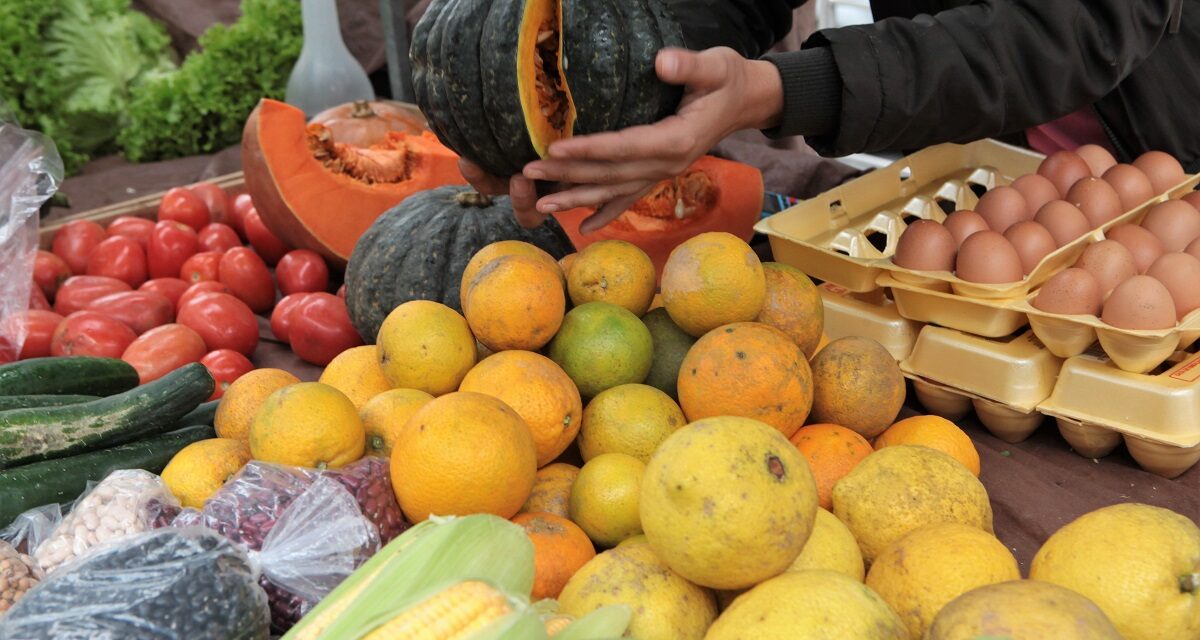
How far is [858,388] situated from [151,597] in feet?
3.64

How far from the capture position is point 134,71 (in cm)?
480

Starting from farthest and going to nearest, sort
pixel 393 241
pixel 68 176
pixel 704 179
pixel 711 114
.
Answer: pixel 68 176 < pixel 704 179 < pixel 393 241 < pixel 711 114

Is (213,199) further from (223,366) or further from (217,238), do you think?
(223,366)

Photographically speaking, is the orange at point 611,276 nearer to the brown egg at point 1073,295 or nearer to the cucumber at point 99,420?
the cucumber at point 99,420

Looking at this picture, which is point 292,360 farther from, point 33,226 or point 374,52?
point 374,52

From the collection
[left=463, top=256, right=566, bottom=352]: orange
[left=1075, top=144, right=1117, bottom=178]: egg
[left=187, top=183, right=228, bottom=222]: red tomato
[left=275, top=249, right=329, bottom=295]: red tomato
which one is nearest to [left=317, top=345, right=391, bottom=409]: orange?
[left=463, top=256, right=566, bottom=352]: orange

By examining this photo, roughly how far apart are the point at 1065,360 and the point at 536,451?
46.5 inches

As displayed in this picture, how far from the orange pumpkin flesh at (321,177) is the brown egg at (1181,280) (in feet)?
7.16

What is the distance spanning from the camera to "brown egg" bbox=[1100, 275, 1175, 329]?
170 centimetres

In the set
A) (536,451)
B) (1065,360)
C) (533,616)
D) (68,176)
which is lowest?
(68,176)

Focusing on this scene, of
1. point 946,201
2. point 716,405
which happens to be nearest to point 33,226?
point 716,405

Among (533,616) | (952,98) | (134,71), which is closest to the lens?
(533,616)

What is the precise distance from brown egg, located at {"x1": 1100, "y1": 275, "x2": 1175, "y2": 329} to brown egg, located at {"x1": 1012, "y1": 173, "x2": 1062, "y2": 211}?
0.52 m

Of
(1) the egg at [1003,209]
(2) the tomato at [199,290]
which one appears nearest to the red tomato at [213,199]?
(2) the tomato at [199,290]
